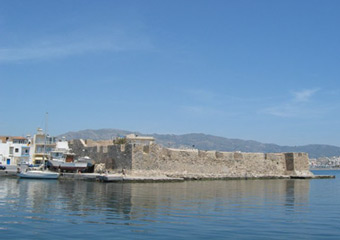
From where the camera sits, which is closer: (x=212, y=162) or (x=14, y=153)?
(x=212, y=162)

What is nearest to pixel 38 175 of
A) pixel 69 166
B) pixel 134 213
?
pixel 69 166

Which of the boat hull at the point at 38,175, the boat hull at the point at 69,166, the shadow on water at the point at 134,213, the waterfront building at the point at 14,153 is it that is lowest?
the shadow on water at the point at 134,213

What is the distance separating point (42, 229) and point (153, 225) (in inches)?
110

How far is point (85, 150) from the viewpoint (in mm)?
33844

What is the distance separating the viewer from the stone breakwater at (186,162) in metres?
29.0

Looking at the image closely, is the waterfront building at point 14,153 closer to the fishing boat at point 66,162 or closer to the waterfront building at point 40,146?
the waterfront building at point 40,146

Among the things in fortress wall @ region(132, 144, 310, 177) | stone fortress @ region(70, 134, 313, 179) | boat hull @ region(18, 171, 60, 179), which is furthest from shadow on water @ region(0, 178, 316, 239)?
fortress wall @ region(132, 144, 310, 177)

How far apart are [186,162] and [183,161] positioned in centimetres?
32

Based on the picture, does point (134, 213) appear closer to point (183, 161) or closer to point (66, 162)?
point (183, 161)

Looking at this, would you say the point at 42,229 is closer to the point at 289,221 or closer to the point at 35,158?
the point at 289,221

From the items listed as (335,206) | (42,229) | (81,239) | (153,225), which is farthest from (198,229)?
(335,206)

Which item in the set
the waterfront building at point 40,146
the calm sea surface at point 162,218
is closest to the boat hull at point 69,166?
the waterfront building at point 40,146

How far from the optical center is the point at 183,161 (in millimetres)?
32094

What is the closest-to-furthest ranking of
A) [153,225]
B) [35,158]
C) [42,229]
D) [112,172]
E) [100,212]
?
1. [42,229]
2. [153,225]
3. [100,212]
4. [112,172]
5. [35,158]
